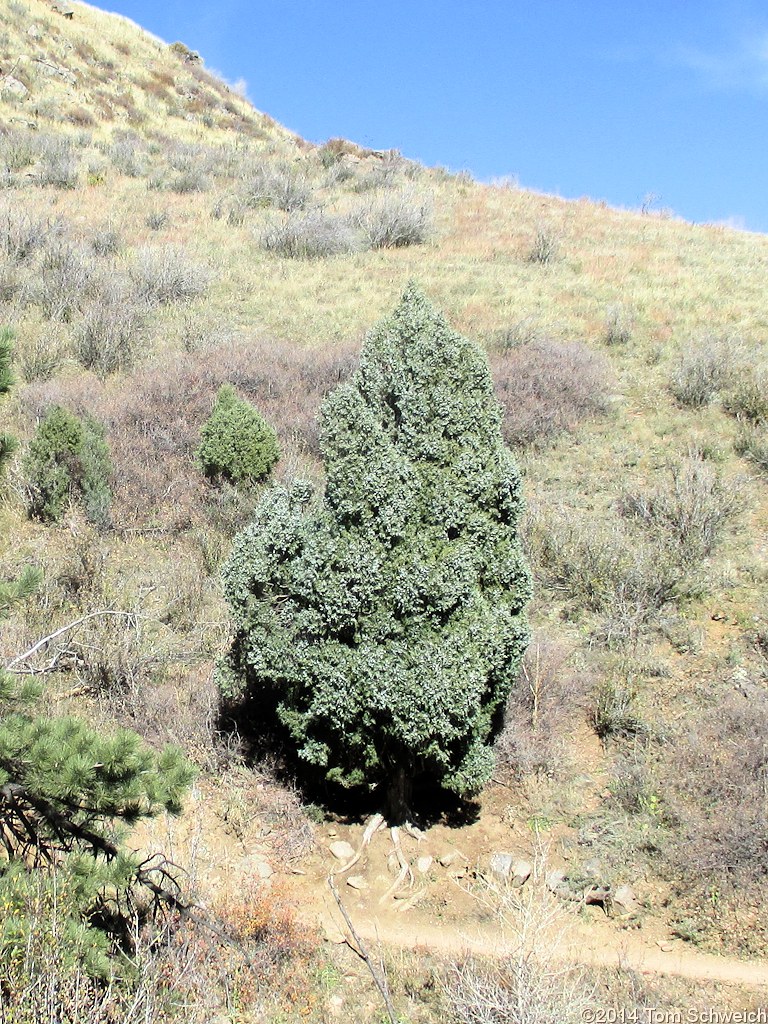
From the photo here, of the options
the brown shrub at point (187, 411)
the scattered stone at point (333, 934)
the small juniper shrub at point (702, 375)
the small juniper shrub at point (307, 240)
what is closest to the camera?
the scattered stone at point (333, 934)

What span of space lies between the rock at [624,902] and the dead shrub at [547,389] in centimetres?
599

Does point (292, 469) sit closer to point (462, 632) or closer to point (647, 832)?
point (462, 632)

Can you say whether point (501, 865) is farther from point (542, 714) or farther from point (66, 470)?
point (66, 470)

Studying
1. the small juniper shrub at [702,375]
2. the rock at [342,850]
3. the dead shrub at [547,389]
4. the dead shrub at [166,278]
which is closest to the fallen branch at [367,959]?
the rock at [342,850]

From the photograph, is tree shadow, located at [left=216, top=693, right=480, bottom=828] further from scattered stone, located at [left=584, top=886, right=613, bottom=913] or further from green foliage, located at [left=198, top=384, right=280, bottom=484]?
green foliage, located at [left=198, top=384, right=280, bottom=484]

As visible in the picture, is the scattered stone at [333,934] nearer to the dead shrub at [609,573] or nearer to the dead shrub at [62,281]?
the dead shrub at [609,573]

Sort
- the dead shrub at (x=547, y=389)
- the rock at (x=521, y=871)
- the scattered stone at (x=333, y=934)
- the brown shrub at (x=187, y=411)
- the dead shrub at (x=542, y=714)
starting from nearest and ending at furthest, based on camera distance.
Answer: the scattered stone at (x=333, y=934) → the rock at (x=521, y=871) → the dead shrub at (x=542, y=714) → the brown shrub at (x=187, y=411) → the dead shrub at (x=547, y=389)

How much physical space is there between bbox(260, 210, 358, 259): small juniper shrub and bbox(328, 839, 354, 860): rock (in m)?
13.3

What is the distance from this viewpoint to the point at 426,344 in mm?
5016

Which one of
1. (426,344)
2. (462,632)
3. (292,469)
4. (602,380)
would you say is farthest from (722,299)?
(462,632)

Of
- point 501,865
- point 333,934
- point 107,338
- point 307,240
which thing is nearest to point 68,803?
point 333,934

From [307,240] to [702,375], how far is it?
9225 mm

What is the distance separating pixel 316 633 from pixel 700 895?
270cm

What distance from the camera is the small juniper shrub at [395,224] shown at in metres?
16.9
